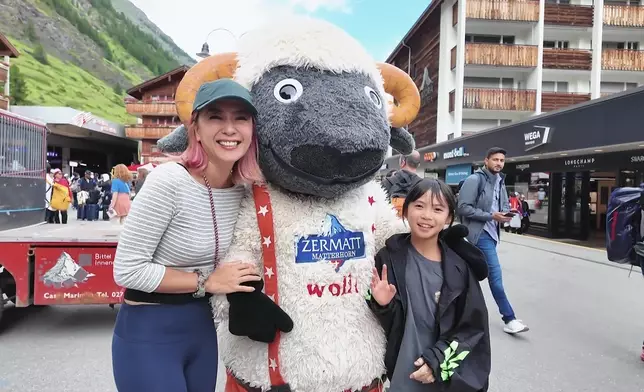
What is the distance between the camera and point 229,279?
1529 mm

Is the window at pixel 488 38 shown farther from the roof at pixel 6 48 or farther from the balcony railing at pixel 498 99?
the roof at pixel 6 48

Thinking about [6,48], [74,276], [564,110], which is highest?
[6,48]

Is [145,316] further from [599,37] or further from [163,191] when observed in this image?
[599,37]

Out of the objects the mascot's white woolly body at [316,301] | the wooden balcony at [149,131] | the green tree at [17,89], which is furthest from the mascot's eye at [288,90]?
the green tree at [17,89]

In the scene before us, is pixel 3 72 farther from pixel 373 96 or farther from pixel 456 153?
pixel 373 96

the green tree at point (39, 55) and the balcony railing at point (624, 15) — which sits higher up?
the green tree at point (39, 55)

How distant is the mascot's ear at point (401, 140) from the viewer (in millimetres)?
2238

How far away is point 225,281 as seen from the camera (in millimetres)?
1530

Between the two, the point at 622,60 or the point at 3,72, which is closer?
the point at 622,60

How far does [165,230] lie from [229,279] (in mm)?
275

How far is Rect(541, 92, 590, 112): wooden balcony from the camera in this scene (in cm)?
1958

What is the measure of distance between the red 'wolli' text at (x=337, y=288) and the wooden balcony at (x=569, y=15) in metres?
21.3

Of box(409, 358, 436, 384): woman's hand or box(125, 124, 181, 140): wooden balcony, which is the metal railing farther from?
box(125, 124, 181, 140): wooden balcony

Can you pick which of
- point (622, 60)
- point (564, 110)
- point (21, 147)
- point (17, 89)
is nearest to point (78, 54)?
point (17, 89)
